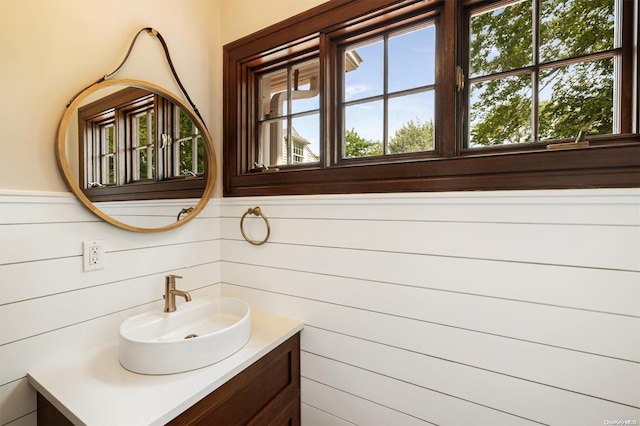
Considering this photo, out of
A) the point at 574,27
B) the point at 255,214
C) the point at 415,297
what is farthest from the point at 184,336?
the point at 574,27

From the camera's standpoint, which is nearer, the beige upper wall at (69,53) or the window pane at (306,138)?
the beige upper wall at (69,53)

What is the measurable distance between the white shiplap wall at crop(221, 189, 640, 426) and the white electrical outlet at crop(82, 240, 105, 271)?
694 millimetres

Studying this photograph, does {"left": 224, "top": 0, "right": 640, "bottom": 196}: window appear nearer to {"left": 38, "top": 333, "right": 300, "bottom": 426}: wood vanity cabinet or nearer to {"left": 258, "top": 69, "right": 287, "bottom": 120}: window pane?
{"left": 258, "top": 69, "right": 287, "bottom": 120}: window pane

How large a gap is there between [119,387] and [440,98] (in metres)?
1.48

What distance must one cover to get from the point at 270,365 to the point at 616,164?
1.35 metres

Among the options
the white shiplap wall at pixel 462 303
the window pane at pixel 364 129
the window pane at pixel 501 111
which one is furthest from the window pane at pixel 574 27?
the window pane at pixel 364 129

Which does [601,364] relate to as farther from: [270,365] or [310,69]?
[310,69]

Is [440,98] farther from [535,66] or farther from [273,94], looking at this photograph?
[273,94]

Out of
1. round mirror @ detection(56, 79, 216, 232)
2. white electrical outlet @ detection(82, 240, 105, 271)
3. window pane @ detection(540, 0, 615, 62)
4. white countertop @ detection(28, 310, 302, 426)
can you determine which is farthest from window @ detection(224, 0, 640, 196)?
white countertop @ detection(28, 310, 302, 426)

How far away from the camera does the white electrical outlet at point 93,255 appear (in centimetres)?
109

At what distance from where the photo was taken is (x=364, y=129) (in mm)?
1319

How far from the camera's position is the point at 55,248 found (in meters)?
1.02

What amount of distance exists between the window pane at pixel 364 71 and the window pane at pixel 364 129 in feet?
0.19

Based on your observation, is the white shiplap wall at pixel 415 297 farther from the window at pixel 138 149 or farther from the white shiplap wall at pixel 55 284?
the window at pixel 138 149
